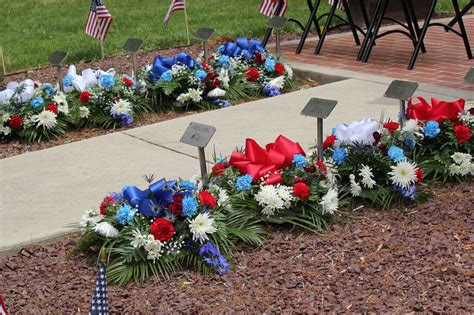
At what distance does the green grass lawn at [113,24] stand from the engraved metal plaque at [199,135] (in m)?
5.79

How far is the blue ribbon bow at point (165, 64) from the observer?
24.5ft

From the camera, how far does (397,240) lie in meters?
4.24

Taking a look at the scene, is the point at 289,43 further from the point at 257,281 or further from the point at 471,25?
the point at 257,281

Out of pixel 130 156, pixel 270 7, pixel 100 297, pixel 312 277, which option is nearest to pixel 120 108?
pixel 130 156

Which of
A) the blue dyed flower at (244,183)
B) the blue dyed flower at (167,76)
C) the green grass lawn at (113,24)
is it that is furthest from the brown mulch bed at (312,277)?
the green grass lawn at (113,24)

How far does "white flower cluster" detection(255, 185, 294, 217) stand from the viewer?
172 inches

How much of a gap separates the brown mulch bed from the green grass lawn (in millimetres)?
6023

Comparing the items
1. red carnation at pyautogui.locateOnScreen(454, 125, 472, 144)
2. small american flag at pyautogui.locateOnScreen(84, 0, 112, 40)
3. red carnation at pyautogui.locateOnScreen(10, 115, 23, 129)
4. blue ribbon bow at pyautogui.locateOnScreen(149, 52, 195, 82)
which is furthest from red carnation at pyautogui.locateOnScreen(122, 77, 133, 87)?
red carnation at pyautogui.locateOnScreen(454, 125, 472, 144)

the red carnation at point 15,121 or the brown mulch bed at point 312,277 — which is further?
Answer: the red carnation at point 15,121

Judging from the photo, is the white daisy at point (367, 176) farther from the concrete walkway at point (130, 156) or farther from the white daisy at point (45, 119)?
the white daisy at point (45, 119)

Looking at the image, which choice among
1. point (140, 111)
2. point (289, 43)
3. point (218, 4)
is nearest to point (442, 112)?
point (140, 111)

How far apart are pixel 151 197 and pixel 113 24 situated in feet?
32.6

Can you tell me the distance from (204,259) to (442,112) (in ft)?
6.22

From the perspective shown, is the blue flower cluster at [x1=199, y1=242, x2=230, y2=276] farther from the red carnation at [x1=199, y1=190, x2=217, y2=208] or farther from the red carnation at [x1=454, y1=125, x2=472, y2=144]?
the red carnation at [x1=454, y1=125, x2=472, y2=144]
